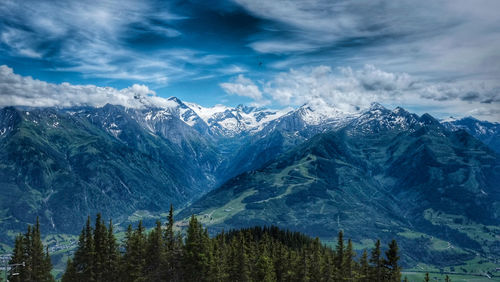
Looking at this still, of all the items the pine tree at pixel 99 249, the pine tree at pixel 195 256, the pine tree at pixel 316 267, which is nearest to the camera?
the pine tree at pixel 195 256

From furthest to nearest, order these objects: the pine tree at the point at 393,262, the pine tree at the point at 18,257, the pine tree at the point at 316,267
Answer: the pine tree at the point at 316,267 < the pine tree at the point at 18,257 < the pine tree at the point at 393,262

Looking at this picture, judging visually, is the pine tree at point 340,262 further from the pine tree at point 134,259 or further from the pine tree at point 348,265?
the pine tree at point 134,259

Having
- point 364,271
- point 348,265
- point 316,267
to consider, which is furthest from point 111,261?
point 364,271

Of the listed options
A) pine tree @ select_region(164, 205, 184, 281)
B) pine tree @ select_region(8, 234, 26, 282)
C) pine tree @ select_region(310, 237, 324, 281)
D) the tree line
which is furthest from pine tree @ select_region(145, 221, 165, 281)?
pine tree @ select_region(310, 237, 324, 281)

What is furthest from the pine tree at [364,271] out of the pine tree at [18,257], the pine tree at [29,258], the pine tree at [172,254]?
the pine tree at [18,257]

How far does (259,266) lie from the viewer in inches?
3925

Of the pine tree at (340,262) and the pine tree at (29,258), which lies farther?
the pine tree at (29,258)

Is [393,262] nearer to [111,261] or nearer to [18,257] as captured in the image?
[111,261]

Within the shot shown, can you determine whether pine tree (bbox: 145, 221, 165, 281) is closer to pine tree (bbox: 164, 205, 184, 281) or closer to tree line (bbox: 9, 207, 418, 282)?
tree line (bbox: 9, 207, 418, 282)

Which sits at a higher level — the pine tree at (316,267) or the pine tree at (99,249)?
the pine tree at (99,249)

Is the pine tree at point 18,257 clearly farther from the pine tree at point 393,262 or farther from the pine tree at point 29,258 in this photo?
the pine tree at point 393,262

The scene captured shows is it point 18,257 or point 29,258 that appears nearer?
point 18,257

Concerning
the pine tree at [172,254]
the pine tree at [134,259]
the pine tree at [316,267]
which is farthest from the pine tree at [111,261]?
the pine tree at [316,267]

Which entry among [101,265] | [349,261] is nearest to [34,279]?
[101,265]
